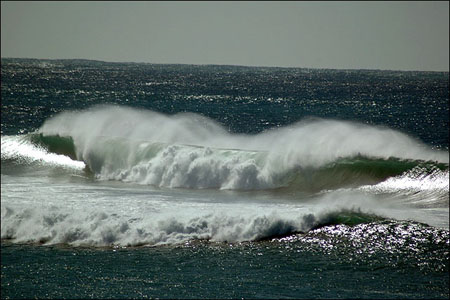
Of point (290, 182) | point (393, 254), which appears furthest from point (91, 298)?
point (290, 182)

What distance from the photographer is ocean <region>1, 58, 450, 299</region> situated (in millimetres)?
13664

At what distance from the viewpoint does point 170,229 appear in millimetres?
17438

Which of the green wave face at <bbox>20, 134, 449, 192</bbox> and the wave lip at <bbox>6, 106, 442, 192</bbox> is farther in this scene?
the wave lip at <bbox>6, 106, 442, 192</bbox>

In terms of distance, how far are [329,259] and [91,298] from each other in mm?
5388

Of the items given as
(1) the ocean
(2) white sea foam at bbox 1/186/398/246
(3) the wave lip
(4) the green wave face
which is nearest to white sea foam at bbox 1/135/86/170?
(1) the ocean

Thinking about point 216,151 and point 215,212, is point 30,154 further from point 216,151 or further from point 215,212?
point 215,212

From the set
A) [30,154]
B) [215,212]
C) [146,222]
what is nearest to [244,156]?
[215,212]

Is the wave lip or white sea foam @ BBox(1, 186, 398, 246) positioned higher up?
the wave lip

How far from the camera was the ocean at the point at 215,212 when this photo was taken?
44.8 ft

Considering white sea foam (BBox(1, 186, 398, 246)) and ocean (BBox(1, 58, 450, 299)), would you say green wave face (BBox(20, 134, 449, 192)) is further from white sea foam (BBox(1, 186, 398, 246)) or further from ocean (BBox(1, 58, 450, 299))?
white sea foam (BBox(1, 186, 398, 246))

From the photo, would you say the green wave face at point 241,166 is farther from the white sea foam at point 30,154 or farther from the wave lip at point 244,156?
the white sea foam at point 30,154

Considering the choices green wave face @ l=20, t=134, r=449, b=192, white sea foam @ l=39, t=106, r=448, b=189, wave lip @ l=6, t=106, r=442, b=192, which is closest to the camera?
green wave face @ l=20, t=134, r=449, b=192

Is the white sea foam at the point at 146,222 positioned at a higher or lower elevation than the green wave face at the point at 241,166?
lower

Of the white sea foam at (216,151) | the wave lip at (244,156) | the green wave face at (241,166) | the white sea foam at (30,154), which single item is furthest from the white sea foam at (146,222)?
the white sea foam at (30,154)
